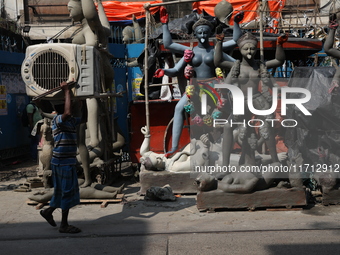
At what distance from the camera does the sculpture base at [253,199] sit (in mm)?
5969

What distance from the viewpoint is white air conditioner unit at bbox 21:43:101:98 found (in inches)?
233

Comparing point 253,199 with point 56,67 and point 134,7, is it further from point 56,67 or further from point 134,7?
point 134,7

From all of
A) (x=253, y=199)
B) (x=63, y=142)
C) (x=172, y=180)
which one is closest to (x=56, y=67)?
(x=63, y=142)

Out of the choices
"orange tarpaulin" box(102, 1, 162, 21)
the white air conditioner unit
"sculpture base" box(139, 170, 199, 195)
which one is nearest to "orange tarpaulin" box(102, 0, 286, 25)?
"orange tarpaulin" box(102, 1, 162, 21)

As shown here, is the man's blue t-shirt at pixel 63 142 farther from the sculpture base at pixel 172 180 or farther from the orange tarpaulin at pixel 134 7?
the orange tarpaulin at pixel 134 7

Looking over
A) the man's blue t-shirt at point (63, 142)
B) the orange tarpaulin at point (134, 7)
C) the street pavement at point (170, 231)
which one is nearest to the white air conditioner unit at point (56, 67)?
the man's blue t-shirt at point (63, 142)

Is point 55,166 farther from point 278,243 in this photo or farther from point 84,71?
point 278,243

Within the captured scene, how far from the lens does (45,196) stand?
6.46 metres

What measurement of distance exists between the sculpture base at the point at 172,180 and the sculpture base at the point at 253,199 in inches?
40.1

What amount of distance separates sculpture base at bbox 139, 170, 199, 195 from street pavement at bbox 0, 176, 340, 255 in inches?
13.5

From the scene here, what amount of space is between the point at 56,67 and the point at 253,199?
10.1 feet

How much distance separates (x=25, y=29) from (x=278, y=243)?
37.3 ft

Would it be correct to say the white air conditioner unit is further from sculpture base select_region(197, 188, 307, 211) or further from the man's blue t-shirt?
sculpture base select_region(197, 188, 307, 211)

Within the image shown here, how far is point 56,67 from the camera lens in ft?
19.8
